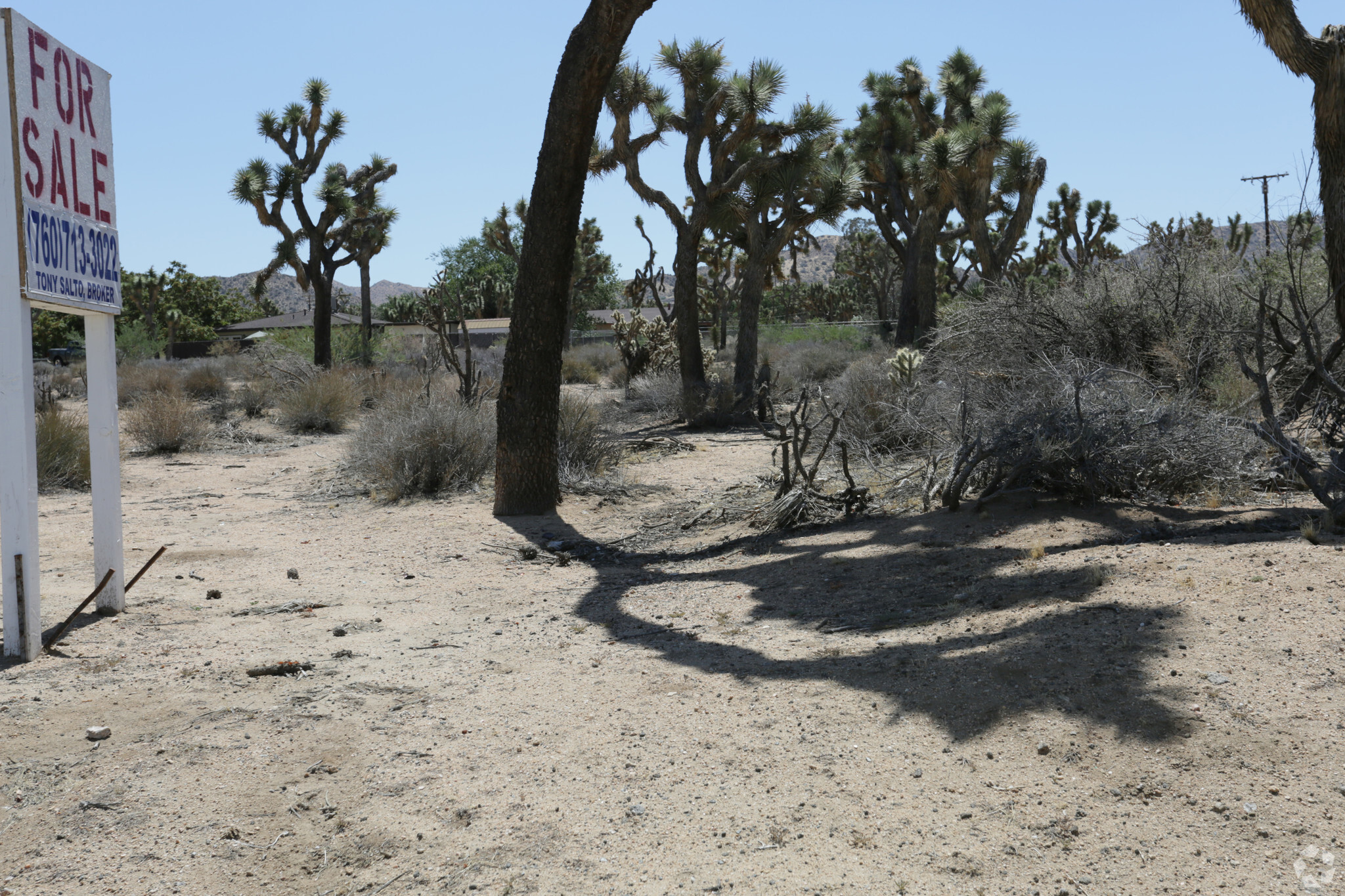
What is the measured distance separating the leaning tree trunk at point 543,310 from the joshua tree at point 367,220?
58.4 ft

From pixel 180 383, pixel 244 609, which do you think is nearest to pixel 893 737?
pixel 244 609

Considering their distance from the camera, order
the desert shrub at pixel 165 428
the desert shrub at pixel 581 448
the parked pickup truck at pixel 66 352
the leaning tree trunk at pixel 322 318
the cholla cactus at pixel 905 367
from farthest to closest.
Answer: the parked pickup truck at pixel 66 352 → the leaning tree trunk at pixel 322 318 → the desert shrub at pixel 165 428 → the cholla cactus at pixel 905 367 → the desert shrub at pixel 581 448

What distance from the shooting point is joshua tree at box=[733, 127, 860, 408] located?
63.7 ft

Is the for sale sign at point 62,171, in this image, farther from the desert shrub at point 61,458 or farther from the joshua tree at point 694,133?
the joshua tree at point 694,133

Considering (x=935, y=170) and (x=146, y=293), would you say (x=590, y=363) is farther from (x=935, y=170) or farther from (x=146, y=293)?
(x=146, y=293)

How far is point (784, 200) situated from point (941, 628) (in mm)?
16094

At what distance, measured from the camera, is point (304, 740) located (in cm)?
395

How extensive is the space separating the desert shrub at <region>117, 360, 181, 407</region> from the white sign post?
48.5ft

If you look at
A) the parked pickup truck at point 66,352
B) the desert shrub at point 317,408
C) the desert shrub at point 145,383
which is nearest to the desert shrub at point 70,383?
the desert shrub at point 145,383

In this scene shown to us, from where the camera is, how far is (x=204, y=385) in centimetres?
2241

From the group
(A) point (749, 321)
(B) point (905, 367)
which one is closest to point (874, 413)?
(B) point (905, 367)

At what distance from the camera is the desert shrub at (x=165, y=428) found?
14.2 meters

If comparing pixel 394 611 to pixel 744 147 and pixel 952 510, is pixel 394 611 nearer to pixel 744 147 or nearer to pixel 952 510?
pixel 952 510

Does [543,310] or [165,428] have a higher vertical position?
[543,310]
